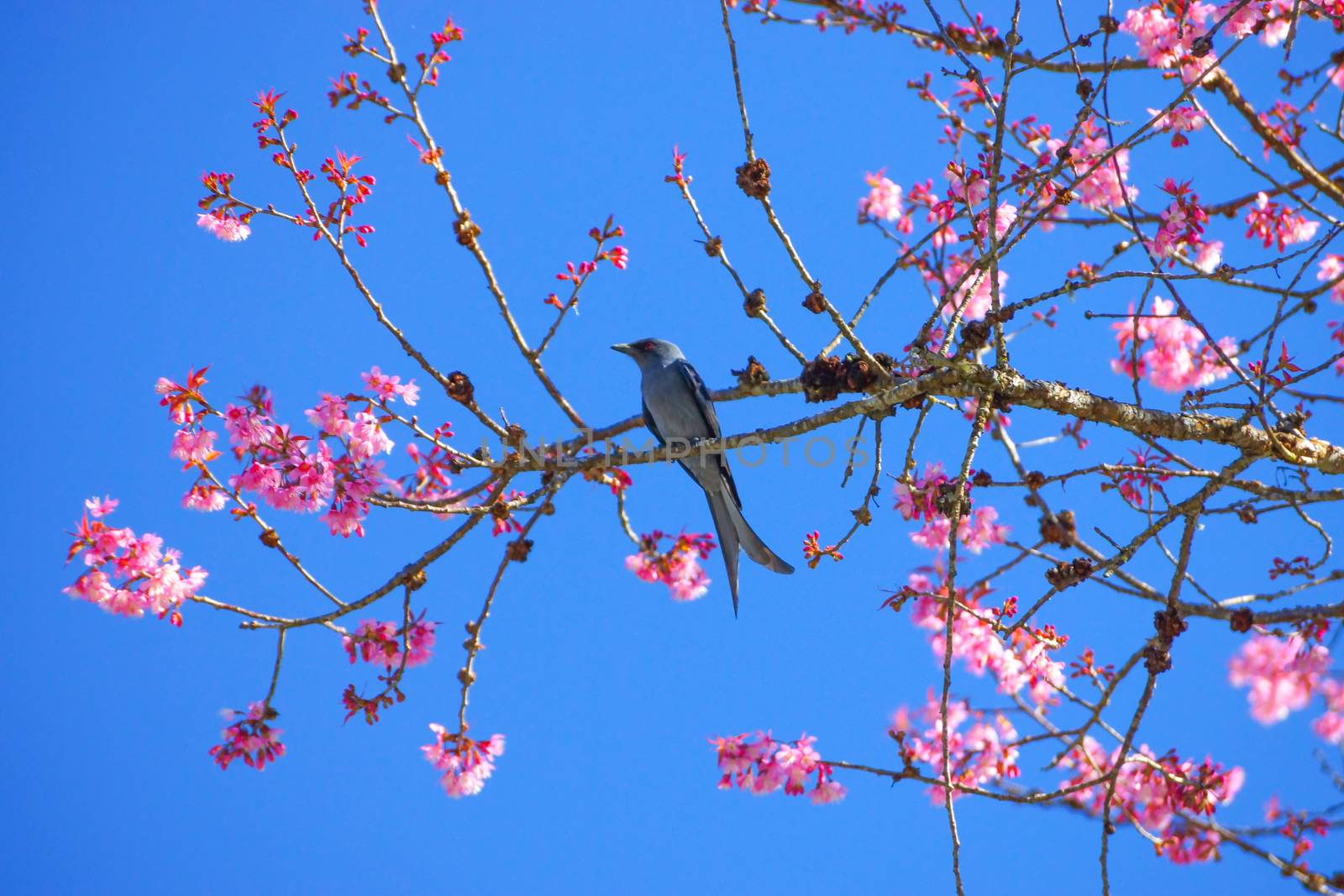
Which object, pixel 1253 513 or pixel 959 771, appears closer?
pixel 1253 513

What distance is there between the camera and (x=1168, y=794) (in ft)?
12.8

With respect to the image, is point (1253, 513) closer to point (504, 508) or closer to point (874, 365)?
point (874, 365)

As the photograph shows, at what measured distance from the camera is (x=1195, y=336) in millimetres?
5074

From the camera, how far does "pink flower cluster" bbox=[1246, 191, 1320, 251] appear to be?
4613 mm

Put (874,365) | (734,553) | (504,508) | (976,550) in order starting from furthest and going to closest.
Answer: (976,550) → (734,553) → (504,508) → (874,365)

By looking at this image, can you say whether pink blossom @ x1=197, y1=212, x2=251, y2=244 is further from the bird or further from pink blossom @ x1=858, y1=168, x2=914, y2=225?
pink blossom @ x1=858, y1=168, x2=914, y2=225

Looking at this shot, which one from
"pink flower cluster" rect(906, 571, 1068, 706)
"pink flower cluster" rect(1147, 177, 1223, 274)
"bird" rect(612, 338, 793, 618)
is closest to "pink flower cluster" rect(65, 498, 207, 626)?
"bird" rect(612, 338, 793, 618)

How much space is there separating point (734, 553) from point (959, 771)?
1.41 m

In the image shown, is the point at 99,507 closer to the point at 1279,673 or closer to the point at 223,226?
the point at 223,226

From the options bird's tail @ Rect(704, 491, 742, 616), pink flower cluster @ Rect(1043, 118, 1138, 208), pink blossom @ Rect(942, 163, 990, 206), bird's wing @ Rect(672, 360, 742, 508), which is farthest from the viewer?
bird's wing @ Rect(672, 360, 742, 508)

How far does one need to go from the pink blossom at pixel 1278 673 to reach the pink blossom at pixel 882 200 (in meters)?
2.89

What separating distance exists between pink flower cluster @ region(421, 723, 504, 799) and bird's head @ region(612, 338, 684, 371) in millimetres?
2067

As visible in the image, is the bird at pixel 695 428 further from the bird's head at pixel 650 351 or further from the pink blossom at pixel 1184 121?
the pink blossom at pixel 1184 121

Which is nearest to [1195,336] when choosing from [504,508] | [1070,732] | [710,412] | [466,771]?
[710,412]
